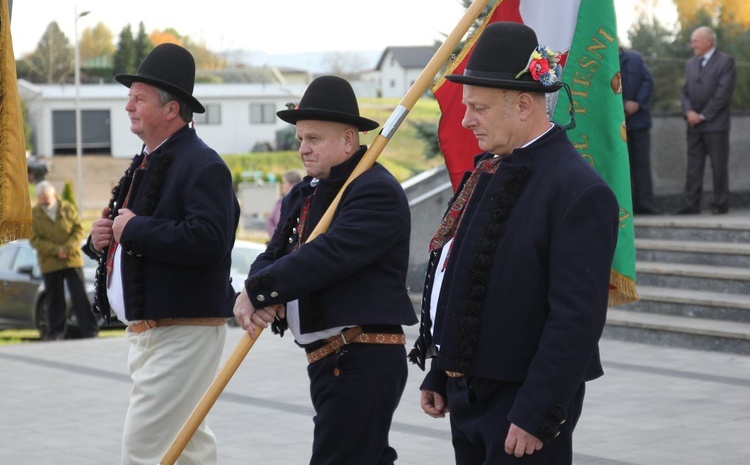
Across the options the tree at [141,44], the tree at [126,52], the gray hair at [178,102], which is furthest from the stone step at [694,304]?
the tree at [126,52]

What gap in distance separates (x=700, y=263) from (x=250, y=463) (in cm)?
680

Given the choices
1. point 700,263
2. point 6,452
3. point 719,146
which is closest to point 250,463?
point 6,452

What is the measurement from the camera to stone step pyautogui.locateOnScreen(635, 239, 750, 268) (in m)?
12.2

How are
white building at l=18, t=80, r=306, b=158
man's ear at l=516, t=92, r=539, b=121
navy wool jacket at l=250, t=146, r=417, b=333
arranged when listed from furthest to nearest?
white building at l=18, t=80, r=306, b=158
navy wool jacket at l=250, t=146, r=417, b=333
man's ear at l=516, t=92, r=539, b=121

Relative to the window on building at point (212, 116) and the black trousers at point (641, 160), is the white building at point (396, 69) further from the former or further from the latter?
the black trousers at point (641, 160)

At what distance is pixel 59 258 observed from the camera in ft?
48.6

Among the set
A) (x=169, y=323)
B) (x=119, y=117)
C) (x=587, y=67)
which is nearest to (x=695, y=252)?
(x=587, y=67)

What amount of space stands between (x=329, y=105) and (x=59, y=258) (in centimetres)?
1058

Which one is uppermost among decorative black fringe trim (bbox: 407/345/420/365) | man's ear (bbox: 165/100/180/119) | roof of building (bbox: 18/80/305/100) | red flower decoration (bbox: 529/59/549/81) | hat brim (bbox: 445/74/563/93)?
red flower decoration (bbox: 529/59/549/81)

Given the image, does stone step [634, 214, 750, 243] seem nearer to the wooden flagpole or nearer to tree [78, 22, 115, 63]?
the wooden flagpole

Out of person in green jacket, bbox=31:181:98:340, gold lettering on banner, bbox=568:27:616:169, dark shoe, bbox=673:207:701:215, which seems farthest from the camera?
person in green jacket, bbox=31:181:98:340

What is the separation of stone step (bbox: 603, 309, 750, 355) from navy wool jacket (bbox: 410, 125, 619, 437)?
724 cm

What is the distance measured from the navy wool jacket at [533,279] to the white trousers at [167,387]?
1865 millimetres

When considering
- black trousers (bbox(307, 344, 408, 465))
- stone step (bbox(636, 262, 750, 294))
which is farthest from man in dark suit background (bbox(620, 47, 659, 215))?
black trousers (bbox(307, 344, 408, 465))
